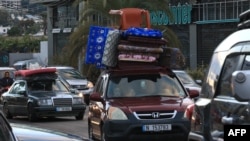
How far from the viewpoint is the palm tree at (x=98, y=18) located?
29.9 metres

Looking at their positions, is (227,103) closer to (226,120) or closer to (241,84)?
(226,120)

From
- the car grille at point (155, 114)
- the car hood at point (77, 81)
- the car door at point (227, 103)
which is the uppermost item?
the car door at point (227, 103)

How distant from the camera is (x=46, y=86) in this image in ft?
68.9

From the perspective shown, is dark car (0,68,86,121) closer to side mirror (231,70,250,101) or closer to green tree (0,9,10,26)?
side mirror (231,70,250,101)

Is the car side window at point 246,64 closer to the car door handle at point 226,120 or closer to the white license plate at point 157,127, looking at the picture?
the car door handle at point 226,120

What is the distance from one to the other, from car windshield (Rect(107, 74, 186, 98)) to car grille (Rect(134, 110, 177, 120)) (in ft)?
2.95

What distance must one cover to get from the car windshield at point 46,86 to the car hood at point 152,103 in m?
8.95

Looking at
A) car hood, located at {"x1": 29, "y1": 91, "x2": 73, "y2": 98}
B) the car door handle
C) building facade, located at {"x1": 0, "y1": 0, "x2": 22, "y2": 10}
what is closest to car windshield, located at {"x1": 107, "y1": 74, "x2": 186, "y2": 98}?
the car door handle

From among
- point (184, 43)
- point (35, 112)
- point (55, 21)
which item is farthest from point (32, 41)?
point (35, 112)

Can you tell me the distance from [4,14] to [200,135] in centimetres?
9980

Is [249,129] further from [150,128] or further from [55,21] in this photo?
[55,21]

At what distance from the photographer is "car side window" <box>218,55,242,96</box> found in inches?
219

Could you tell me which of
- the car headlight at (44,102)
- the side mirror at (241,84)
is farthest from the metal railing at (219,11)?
the side mirror at (241,84)

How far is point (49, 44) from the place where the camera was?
57.7 meters
